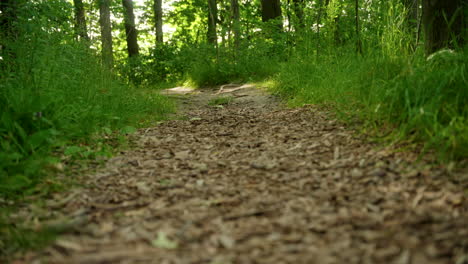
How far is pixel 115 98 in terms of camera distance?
15.3 ft

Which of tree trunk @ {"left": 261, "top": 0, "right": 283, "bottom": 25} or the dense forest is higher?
tree trunk @ {"left": 261, "top": 0, "right": 283, "bottom": 25}

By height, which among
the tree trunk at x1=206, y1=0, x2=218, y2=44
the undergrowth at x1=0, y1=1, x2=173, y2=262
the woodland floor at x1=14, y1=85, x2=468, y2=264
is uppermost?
the tree trunk at x1=206, y1=0, x2=218, y2=44

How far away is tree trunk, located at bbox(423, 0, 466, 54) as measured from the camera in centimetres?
347

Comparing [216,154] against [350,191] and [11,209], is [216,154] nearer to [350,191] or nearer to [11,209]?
[350,191]

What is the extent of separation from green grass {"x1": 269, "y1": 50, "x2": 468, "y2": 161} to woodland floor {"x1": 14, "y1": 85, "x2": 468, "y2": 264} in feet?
0.59

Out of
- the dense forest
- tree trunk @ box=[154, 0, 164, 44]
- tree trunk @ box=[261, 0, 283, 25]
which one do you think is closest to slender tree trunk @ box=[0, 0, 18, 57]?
the dense forest

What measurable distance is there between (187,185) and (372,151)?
1.28m

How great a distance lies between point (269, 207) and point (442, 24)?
108 inches

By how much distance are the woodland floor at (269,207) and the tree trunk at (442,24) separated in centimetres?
132

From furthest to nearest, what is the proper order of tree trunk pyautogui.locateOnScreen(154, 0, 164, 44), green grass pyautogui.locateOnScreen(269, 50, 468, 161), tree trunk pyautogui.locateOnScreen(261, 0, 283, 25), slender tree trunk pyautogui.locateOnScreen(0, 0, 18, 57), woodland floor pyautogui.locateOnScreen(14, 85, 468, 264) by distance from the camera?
tree trunk pyautogui.locateOnScreen(154, 0, 164, 44), tree trunk pyautogui.locateOnScreen(261, 0, 283, 25), slender tree trunk pyautogui.locateOnScreen(0, 0, 18, 57), green grass pyautogui.locateOnScreen(269, 50, 468, 161), woodland floor pyautogui.locateOnScreen(14, 85, 468, 264)

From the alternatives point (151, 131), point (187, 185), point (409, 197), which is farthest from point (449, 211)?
point (151, 131)

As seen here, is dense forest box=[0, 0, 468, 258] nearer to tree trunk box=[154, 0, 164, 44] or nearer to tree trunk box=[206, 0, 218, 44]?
tree trunk box=[206, 0, 218, 44]

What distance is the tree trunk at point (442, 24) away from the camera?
347cm

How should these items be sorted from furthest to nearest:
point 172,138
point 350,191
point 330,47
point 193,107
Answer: point 193,107
point 330,47
point 172,138
point 350,191
